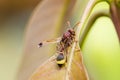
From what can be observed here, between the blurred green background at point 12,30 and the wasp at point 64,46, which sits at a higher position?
the blurred green background at point 12,30

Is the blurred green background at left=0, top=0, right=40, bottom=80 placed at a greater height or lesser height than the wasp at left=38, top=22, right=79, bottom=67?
greater

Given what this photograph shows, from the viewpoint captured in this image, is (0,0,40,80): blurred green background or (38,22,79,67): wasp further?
(0,0,40,80): blurred green background

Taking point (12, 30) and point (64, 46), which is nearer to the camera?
point (64, 46)

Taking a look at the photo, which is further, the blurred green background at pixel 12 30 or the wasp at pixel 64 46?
the blurred green background at pixel 12 30

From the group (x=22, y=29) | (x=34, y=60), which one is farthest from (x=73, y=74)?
(x=22, y=29)

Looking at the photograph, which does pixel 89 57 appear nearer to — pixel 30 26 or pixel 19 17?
pixel 30 26

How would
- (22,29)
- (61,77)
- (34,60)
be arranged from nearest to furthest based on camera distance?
(61,77) < (34,60) < (22,29)

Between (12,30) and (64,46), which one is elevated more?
(12,30)

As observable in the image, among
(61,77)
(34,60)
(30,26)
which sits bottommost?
(61,77)
